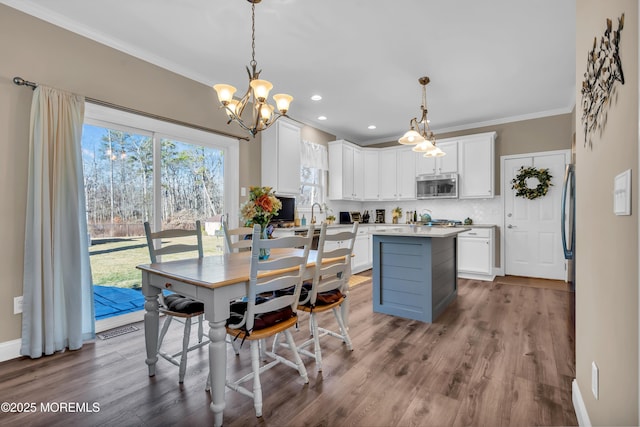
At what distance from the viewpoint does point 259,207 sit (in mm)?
2199

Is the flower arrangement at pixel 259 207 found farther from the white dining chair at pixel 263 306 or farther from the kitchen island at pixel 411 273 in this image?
the kitchen island at pixel 411 273

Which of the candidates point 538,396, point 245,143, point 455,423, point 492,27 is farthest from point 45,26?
point 538,396

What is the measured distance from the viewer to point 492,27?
2.82 meters

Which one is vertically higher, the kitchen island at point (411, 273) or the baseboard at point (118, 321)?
the kitchen island at point (411, 273)

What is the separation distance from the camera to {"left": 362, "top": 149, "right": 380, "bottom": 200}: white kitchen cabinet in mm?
6590

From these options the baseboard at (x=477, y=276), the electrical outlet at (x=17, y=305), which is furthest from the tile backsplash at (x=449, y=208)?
the electrical outlet at (x=17, y=305)

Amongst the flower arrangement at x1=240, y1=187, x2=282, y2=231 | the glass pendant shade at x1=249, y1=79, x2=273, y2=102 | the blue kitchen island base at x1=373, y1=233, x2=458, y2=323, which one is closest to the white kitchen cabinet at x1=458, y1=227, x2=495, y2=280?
the blue kitchen island base at x1=373, y1=233, x2=458, y2=323

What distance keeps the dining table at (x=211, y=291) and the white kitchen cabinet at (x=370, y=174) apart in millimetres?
4565

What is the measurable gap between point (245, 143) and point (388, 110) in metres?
2.36

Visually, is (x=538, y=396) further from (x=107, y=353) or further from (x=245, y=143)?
(x=245, y=143)

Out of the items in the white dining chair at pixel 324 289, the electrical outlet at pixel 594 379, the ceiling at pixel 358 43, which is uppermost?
the ceiling at pixel 358 43

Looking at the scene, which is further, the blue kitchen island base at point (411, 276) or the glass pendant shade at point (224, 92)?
the blue kitchen island base at point (411, 276)

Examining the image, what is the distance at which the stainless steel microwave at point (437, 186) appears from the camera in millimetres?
5680

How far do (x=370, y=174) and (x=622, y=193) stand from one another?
5664 mm
